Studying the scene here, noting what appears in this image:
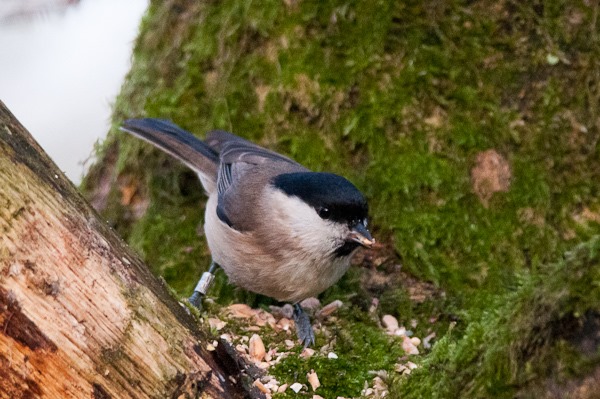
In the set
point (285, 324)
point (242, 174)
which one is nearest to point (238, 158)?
point (242, 174)

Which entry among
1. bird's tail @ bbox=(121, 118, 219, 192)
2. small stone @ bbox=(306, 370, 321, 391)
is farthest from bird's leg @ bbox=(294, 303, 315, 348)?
bird's tail @ bbox=(121, 118, 219, 192)

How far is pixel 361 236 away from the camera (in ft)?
11.4

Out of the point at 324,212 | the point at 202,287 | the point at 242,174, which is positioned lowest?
the point at 202,287

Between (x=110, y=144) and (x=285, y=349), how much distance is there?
237 centimetres

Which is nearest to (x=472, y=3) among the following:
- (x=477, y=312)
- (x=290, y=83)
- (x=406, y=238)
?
(x=290, y=83)

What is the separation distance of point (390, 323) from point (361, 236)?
2.08 feet

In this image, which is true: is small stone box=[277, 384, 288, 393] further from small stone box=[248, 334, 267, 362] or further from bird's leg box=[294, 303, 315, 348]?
bird's leg box=[294, 303, 315, 348]

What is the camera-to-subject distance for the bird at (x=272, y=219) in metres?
3.50

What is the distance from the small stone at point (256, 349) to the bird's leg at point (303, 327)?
227 mm

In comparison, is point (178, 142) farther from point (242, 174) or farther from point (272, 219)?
point (272, 219)

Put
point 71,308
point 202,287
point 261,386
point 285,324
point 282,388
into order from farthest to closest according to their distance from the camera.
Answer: point 202,287 < point 285,324 < point 282,388 < point 261,386 < point 71,308

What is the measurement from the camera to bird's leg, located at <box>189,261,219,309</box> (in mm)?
3760

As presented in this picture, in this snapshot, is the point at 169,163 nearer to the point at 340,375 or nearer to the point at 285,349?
the point at 285,349

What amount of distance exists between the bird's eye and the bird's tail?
1010mm
